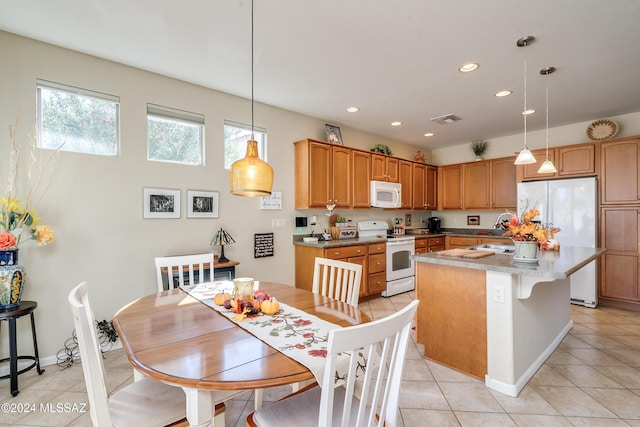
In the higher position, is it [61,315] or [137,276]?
[137,276]

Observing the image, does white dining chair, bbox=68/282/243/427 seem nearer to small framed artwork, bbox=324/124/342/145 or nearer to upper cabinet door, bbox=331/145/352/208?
upper cabinet door, bbox=331/145/352/208

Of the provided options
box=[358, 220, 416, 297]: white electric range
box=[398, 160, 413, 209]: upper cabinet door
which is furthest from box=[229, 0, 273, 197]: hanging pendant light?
box=[398, 160, 413, 209]: upper cabinet door

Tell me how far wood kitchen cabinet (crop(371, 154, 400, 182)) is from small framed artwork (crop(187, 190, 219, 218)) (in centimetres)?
246

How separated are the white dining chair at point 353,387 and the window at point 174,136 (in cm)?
263

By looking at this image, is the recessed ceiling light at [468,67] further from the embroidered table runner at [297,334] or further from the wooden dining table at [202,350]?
the embroidered table runner at [297,334]

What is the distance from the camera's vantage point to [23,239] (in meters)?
2.29

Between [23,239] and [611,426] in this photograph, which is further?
[23,239]

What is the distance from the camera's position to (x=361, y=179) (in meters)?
4.43

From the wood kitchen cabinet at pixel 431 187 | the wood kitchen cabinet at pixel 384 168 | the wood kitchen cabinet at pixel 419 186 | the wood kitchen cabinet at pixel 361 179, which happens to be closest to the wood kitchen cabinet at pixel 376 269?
the wood kitchen cabinet at pixel 361 179

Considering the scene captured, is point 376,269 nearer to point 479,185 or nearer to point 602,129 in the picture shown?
point 479,185

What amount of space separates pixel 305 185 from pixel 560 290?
Answer: 2.94m

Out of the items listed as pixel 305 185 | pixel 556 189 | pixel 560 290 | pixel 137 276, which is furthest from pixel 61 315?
pixel 556 189

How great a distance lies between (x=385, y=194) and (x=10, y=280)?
4292 millimetres

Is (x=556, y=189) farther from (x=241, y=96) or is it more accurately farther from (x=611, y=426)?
(x=241, y=96)
